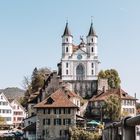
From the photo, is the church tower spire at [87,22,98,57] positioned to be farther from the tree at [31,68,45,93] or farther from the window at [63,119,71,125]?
the window at [63,119,71,125]

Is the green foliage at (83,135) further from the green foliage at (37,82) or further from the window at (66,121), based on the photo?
the green foliage at (37,82)

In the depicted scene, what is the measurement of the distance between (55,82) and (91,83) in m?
40.3

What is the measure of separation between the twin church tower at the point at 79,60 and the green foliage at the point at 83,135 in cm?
7442

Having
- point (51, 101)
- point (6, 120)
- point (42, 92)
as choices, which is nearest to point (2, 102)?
point (6, 120)

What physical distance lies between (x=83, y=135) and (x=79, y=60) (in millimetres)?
86153

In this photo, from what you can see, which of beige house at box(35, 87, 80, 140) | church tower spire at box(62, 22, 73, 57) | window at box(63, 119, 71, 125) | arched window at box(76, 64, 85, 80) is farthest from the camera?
church tower spire at box(62, 22, 73, 57)

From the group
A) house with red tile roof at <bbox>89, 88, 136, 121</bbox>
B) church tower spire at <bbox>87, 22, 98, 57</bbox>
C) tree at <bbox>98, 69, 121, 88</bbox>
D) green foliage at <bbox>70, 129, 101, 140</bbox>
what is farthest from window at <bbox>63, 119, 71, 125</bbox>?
tree at <bbox>98, 69, 121, 88</bbox>

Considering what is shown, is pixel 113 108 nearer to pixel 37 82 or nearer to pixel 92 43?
pixel 37 82

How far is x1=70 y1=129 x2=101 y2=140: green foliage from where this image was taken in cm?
5712

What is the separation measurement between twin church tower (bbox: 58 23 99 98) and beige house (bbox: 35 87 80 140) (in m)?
60.8

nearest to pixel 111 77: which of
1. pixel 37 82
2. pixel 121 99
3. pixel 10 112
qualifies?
pixel 37 82

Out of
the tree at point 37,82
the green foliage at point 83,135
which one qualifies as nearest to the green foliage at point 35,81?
the tree at point 37,82

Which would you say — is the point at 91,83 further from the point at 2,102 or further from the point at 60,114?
the point at 60,114

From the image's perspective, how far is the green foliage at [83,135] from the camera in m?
57.1
